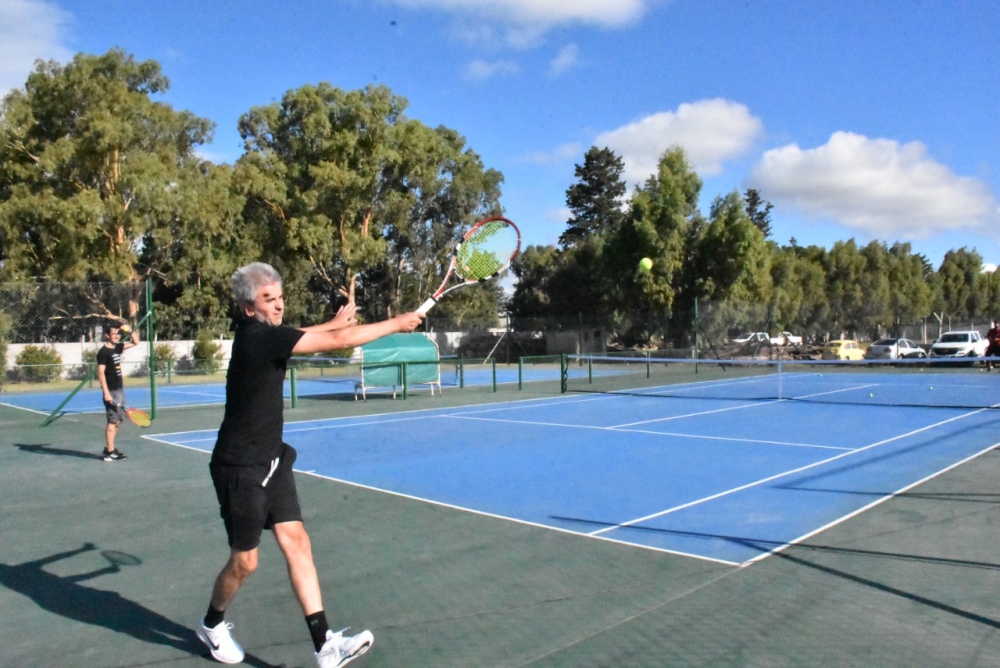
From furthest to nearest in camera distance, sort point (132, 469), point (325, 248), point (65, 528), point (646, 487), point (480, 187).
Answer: point (480, 187), point (325, 248), point (132, 469), point (646, 487), point (65, 528)

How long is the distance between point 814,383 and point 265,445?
2102 cm

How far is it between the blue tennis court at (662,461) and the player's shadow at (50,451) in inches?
54.8

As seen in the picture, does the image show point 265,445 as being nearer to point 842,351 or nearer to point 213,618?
point 213,618

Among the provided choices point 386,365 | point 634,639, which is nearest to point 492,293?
point 386,365

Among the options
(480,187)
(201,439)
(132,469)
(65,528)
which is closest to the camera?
(65,528)

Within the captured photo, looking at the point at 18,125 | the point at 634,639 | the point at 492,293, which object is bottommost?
the point at 634,639

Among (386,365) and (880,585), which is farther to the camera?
(386,365)

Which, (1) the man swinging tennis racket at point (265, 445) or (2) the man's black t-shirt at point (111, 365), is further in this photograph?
(2) the man's black t-shirt at point (111, 365)

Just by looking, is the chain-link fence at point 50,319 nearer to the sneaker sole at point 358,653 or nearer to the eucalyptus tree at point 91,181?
the eucalyptus tree at point 91,181

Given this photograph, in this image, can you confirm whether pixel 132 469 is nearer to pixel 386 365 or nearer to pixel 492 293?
pixel 386 365

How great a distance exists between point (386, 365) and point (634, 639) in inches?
591

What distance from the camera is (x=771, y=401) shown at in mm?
17453

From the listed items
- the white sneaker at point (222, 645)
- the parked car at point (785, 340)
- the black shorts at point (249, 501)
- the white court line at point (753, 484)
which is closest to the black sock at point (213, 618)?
the white sneaker at point (222, 645)

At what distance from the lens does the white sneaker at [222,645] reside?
4027 mm
